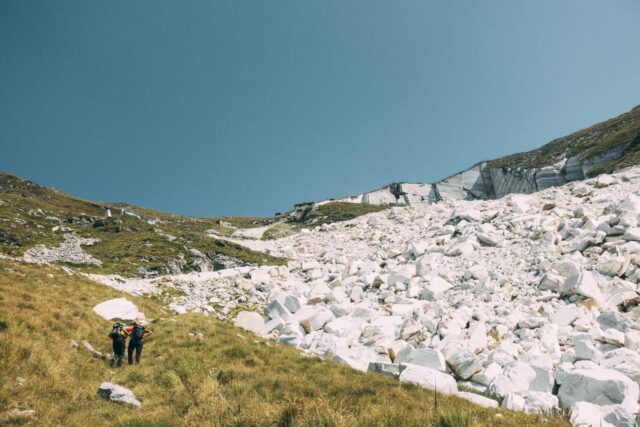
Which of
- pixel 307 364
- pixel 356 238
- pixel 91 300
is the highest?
pixel 356 238

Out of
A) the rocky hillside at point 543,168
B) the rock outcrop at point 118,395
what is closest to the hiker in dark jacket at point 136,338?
the rock outcrop at point 118,395

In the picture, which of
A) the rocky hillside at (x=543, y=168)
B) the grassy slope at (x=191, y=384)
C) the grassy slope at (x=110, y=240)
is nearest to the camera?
the grassy slope at (x=191, y=384)

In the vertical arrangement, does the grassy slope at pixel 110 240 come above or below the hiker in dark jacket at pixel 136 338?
above

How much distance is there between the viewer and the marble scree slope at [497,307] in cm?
952

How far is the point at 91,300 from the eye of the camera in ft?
53.8

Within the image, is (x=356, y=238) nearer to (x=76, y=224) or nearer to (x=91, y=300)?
(x=91, y=300)

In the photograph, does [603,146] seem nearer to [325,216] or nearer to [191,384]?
[325,216]

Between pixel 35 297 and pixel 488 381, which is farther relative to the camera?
pixel 35 297

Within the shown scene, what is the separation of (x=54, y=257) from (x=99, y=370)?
1452 inches

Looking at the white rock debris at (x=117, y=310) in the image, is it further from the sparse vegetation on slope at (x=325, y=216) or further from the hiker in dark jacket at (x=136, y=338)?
the sparse vegetation on slope at (x=325, y=216)

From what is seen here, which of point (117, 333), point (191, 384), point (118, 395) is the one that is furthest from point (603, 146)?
point (118, 395)

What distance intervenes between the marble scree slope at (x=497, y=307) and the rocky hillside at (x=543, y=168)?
106ft

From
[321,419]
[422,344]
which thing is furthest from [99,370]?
[422,344]

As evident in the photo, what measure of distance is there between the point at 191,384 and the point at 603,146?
7952 cm
